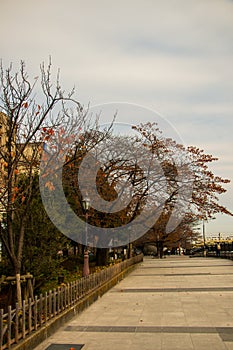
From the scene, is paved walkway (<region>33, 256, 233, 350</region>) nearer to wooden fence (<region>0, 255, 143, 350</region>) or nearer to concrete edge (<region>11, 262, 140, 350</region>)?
concrete edge (<region>11, 262, 140, 350</region>)

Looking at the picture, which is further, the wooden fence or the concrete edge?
the concrete edge

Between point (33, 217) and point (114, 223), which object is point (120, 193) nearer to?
point (114, 223)

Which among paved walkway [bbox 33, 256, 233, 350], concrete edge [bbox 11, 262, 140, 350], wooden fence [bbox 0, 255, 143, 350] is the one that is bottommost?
paved walkway [bbox 33, 256, 233, 350]

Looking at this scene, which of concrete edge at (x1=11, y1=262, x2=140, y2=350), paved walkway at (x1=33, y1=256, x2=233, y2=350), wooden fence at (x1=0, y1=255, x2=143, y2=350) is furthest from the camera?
paved walkway at (x1=33, y1=256, x2=233, y2=350)

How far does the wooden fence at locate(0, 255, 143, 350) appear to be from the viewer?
6.48 meters

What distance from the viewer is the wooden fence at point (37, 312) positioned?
21.3ft

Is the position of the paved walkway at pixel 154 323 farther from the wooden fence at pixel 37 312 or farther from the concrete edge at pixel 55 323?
the wooden fence at pixel 37 312

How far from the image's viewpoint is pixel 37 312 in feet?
26.5

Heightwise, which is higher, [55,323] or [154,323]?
[55,323]

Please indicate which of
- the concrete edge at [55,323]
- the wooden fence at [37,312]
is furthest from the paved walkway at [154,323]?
the wooden fence at [37,312]

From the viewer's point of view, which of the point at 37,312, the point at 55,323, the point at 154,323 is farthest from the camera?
the point at 154,323

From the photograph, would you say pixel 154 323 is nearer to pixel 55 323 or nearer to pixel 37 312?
pixel 55 323

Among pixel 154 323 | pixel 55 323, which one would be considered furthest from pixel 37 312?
pixel 154 323

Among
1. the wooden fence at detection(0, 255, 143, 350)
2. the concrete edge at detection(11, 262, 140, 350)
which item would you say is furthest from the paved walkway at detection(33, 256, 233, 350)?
the wooden fence at detection(0, 255, 143, 350)
